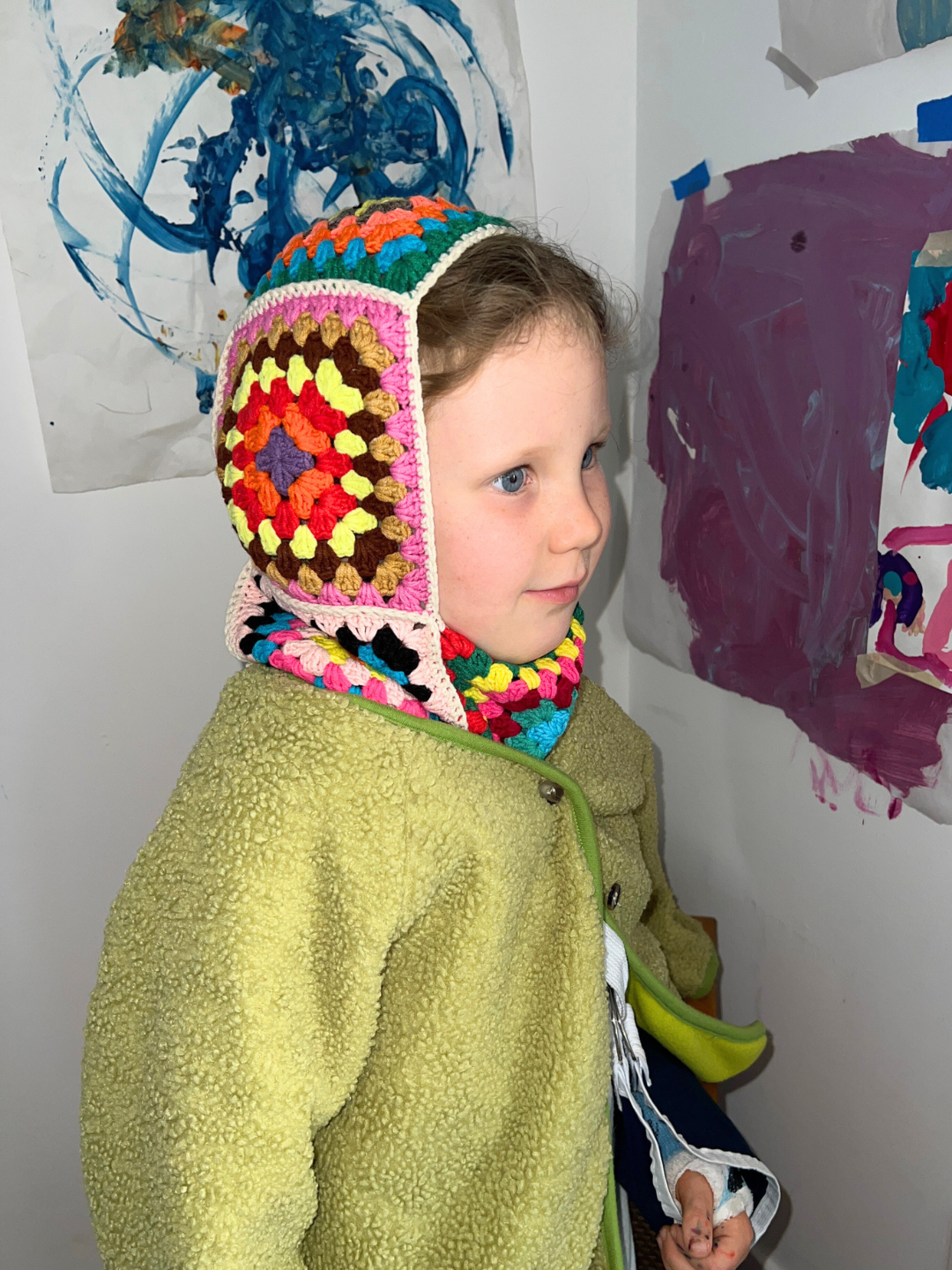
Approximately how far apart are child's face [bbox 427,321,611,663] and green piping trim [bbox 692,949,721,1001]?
541 mm

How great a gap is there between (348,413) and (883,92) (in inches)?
21.2

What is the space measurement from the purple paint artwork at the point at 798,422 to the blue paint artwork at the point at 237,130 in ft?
1.01

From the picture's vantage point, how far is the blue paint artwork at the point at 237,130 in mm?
945

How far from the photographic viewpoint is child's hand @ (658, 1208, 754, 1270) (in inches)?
34.2

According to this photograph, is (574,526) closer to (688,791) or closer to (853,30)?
(853,30)

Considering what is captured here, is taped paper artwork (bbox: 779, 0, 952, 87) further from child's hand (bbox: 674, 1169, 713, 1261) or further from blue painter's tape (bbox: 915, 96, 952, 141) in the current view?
child's hand (bbox: 674, 1169, 713, 1261)

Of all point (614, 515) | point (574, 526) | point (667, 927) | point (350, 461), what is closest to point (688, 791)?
point (667, 927)

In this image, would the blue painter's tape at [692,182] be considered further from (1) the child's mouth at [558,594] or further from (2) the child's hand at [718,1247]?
(2) the child's hand at [718,1247]

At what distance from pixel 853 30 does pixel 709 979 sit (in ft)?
3.09

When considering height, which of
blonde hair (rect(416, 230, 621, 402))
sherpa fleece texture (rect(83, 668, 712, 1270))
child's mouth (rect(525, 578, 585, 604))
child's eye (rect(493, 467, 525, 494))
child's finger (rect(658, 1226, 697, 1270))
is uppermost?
blonde hair (rect(416, 230, 621, 402))

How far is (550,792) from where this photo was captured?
82 cm

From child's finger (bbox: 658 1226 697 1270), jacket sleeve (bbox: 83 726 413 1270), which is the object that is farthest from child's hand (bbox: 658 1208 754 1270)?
jacket sleeve (bbox: 83 726 413 1270)

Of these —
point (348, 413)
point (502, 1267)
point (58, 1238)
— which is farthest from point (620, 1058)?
point (58, 1238)

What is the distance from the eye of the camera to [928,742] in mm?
899
